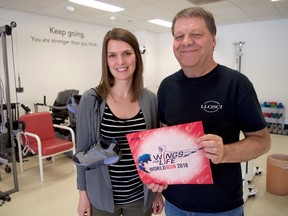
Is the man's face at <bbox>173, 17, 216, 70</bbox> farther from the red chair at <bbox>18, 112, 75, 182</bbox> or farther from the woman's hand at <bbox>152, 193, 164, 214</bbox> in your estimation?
the red chair at <bbox>18, 112, 75, 182</bbox>

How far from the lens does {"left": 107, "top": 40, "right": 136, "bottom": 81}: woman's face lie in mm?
1264

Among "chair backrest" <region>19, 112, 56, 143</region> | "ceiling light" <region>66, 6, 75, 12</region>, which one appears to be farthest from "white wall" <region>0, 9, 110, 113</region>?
"chair backrest" <region>19, 112, 56, 143</region>

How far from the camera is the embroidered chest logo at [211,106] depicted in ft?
3.45

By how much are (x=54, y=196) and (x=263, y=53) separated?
239 inches

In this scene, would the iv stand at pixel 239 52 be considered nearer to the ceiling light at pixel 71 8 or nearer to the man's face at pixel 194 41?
the ceiling light at pixel 71 8

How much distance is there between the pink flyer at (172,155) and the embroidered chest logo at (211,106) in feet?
0.53

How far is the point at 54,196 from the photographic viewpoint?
3.02m

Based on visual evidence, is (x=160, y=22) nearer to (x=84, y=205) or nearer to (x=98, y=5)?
(x=98, y=5)

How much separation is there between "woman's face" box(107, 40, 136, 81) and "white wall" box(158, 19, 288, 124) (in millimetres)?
6135

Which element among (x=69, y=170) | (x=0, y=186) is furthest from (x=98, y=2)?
(x=0, y=186)

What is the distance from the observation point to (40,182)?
134 inches

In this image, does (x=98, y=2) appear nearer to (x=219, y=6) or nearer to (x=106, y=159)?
(x=219, y=6)

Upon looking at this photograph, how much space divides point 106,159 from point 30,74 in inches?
185

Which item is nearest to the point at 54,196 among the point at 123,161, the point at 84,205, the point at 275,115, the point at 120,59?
the point at 84,205
